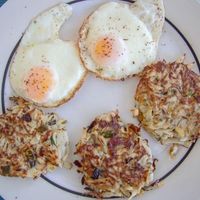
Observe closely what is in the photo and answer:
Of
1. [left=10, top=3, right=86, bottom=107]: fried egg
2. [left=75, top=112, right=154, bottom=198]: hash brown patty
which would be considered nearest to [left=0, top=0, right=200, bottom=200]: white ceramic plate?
[left=10, top=3, right=86, bottom=107]: fried egg

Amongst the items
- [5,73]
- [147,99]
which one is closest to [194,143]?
[147,99]

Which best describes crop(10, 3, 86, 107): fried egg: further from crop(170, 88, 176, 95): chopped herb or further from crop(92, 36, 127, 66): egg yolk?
crop(170, 88, 176, 95): chopped herb

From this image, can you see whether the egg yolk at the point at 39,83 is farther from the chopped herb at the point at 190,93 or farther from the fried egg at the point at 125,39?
the chopped herb at the point at 190,93

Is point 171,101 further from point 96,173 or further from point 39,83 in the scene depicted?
point 39,83

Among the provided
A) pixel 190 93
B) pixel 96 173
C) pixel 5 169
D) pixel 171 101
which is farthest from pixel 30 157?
pixel 190 93

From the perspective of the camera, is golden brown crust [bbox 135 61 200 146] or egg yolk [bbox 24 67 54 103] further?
egg yolk [bbox 24 67 54 103]

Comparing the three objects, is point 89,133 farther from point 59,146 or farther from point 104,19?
point 104,19

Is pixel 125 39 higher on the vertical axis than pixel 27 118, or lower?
higher
